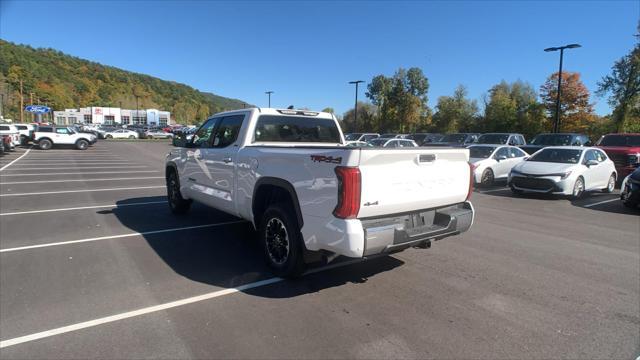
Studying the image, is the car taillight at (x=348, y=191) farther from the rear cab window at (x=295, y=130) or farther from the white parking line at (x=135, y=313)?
the rear cab window at (x=295, y=130)

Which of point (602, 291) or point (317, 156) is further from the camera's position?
point (602, 291)

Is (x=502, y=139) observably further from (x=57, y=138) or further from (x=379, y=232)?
(x=57, y=138)

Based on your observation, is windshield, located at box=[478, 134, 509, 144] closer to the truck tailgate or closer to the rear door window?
the truck tailgate

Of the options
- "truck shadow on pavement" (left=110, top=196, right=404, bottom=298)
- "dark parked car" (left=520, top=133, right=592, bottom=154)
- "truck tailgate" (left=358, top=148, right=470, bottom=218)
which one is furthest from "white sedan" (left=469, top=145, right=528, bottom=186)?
"truck tailgate" (left=358, top=148, right=470, bottom=218)

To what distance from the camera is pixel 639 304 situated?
4062 mm

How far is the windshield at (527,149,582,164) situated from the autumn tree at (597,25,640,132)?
106 feet

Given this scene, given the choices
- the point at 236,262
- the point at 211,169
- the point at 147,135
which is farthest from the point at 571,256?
the point at 147,135

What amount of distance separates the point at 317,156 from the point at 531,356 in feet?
7.87

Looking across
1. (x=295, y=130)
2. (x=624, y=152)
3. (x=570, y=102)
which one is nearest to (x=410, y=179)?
(x=295, y=130)

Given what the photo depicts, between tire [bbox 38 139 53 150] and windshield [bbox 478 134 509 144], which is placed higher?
windshield [bbox 478 134 509 144]

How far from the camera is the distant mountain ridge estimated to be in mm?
107562

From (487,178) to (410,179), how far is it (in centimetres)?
1128

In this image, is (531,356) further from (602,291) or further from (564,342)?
(602,291)

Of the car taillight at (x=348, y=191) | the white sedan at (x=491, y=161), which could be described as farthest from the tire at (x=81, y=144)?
the car taillight at (x=348, y=191)
